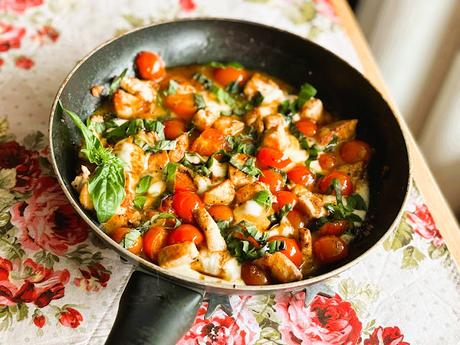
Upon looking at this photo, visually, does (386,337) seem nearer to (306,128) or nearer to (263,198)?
(263,198)

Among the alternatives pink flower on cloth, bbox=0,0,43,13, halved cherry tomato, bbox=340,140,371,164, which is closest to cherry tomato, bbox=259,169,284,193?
halved cherry tomato, bbox=340,140,371,164

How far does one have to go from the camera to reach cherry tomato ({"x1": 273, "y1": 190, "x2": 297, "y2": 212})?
4.89 feet

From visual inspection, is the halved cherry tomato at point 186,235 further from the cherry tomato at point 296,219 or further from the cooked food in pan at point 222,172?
the cherry tomato at point 296,219

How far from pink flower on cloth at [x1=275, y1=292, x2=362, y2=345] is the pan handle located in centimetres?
33

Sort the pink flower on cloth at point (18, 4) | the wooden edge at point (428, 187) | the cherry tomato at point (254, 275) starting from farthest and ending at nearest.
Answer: the pink flower on cloth at point (18, 4) → the wooden edge at point (428, 187) → the cherry tomato at point (254, 275)

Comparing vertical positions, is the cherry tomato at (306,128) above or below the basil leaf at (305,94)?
below

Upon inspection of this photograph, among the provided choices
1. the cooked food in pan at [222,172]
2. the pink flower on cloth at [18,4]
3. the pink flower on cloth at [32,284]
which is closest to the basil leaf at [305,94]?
the cooked food in pan at [222,172]

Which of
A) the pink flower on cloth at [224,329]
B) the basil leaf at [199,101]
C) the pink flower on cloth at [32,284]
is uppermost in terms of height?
the basil leaf at [199,101]

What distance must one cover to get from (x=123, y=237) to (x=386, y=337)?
2.28 feet

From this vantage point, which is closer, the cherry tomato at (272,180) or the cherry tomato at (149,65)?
the cherry tomato at (272,180)

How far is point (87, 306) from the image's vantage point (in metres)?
1.38

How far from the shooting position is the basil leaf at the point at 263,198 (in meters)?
1.45

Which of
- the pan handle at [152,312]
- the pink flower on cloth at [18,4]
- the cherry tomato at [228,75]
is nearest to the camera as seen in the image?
the pan handle at [152,312]

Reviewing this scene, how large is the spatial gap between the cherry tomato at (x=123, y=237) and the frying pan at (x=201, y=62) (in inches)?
2.5
